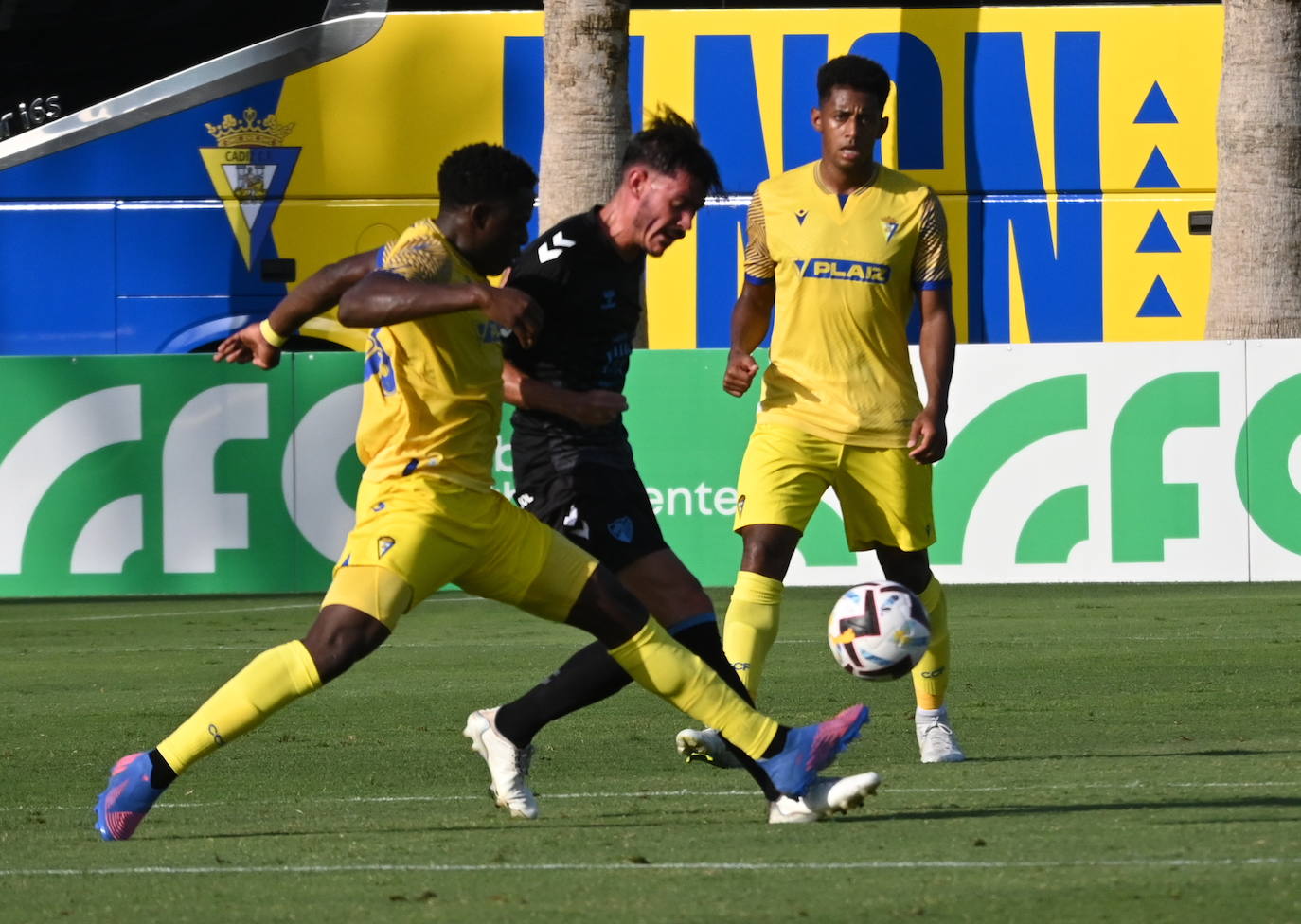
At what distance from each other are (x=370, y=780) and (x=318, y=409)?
23.8 ft

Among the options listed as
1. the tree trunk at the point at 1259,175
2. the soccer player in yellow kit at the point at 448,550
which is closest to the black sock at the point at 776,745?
the soccer player in yellow kit at the point at 448,550

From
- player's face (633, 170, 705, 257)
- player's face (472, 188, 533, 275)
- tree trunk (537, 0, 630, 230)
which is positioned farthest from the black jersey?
tree trunk (537, 0, 630, 230)

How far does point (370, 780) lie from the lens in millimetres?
7141

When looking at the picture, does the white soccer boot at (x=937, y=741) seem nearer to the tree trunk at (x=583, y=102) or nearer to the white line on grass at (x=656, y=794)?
the white line on grass at (x=656, y=794)

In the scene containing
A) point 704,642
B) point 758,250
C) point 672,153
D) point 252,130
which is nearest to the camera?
point 672,153

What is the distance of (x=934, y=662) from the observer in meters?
7.45

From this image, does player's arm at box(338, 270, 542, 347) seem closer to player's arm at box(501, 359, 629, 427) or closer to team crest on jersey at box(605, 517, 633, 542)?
player's arm at box(501, 359, 629, 427)

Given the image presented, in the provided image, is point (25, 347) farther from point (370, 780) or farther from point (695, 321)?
point (370, 780)

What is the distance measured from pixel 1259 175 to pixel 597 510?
440 inches

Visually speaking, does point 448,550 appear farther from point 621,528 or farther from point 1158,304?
point 1158,304

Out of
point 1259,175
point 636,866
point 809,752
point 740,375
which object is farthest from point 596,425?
point 1259,175

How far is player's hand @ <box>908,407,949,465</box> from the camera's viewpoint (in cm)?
717

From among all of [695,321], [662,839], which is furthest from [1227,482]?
[662,839]

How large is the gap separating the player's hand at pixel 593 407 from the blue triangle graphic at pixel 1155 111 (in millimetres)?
12256
